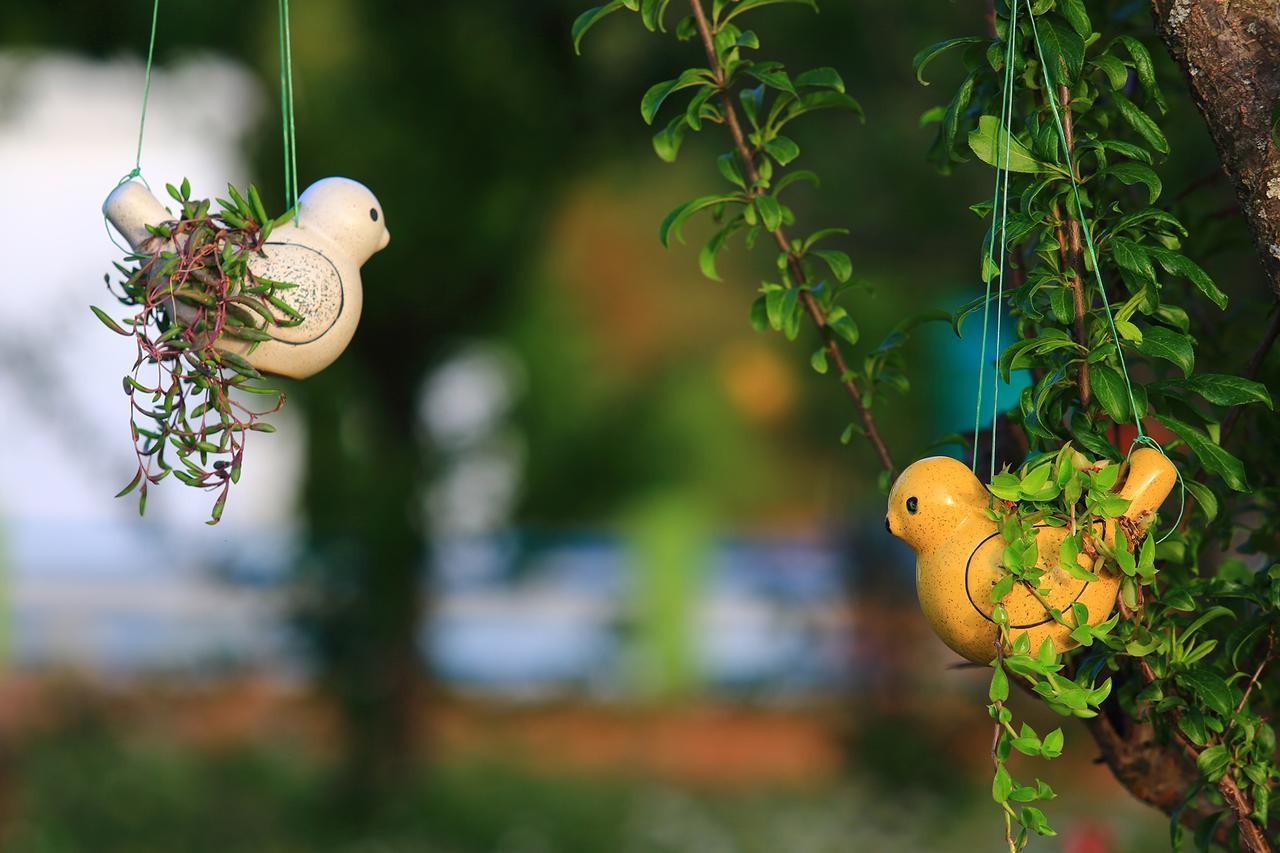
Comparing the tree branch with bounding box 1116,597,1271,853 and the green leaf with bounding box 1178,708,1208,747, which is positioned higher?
the green leaf with bounding box 1178,708,1208,747

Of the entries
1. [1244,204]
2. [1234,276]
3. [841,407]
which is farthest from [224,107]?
[1244,204]

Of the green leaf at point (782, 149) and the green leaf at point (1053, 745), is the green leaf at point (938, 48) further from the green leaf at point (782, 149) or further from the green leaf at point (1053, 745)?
the green leaf at point (1053, 745)

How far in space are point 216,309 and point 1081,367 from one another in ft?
2.33

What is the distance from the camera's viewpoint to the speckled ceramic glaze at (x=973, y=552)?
931 mm

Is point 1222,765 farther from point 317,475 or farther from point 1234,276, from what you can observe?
point 317,475

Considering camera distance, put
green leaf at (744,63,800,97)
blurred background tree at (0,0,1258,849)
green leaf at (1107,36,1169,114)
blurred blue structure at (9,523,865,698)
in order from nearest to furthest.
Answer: green leaf at (1107,36,1169,114) < green leaf at (744,63,800,97) < blurred background tree at (0,0,1258,849) < blurred blue structure at (9,523,865,698)

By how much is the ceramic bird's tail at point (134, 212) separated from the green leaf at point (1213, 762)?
3.18ft

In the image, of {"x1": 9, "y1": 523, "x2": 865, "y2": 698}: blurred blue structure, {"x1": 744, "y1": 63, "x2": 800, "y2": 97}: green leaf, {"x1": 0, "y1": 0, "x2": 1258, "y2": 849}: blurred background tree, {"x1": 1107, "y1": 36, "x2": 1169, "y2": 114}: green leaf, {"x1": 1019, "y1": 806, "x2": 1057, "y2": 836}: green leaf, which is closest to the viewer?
{"x1": 1019, "y1": 806, "x2": 1057, "y2": 836}: green leaf

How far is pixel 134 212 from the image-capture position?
1.13 m

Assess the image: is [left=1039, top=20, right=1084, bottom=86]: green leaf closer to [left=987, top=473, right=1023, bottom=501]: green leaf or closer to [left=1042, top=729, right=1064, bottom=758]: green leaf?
[left=987, top=473, right=1023, bottom=501]: green leaf

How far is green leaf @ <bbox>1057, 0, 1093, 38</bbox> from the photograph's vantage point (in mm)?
956

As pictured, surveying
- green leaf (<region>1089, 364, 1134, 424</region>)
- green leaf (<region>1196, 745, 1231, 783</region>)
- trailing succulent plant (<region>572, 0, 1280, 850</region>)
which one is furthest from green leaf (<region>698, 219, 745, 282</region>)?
green leaf (<region>1196, 745, 1231, 783</region>)

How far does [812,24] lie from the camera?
12.6 ft

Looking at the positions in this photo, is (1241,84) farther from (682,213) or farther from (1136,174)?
(682,213)
